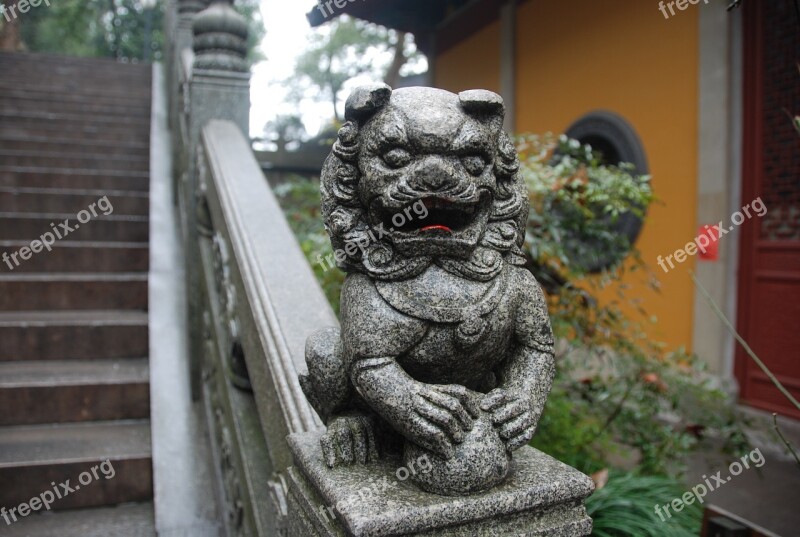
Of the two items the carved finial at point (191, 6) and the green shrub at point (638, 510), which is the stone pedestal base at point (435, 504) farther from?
the carved finial at point (191, 6)

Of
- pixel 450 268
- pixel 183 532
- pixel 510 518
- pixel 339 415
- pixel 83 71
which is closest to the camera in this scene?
pixel 510 518

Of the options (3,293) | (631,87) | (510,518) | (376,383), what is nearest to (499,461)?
(510,518)

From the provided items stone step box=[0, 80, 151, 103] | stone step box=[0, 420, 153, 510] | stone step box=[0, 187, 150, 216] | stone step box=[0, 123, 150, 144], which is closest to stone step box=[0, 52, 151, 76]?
stone step box=[0, 80, 151, 103]

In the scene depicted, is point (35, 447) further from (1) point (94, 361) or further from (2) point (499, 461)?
(2) point (499, 461)

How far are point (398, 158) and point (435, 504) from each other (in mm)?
781

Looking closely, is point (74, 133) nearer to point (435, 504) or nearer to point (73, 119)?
point (73, 119)

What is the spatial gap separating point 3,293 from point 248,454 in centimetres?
228

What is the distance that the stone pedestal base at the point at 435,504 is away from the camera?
1367mm

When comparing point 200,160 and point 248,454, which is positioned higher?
point 200,160

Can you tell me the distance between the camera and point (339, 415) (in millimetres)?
1741

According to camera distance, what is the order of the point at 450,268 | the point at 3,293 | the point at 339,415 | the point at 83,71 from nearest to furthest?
the point at 450,268
the point at 339,415
the point at 3,293
the point at 83,71

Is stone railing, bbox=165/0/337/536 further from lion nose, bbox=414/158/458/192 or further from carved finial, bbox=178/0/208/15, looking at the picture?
carved finial, bbox=178/0/208/15

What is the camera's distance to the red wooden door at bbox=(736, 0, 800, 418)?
5445 millimetres

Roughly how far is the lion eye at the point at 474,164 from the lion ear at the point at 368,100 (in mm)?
245
